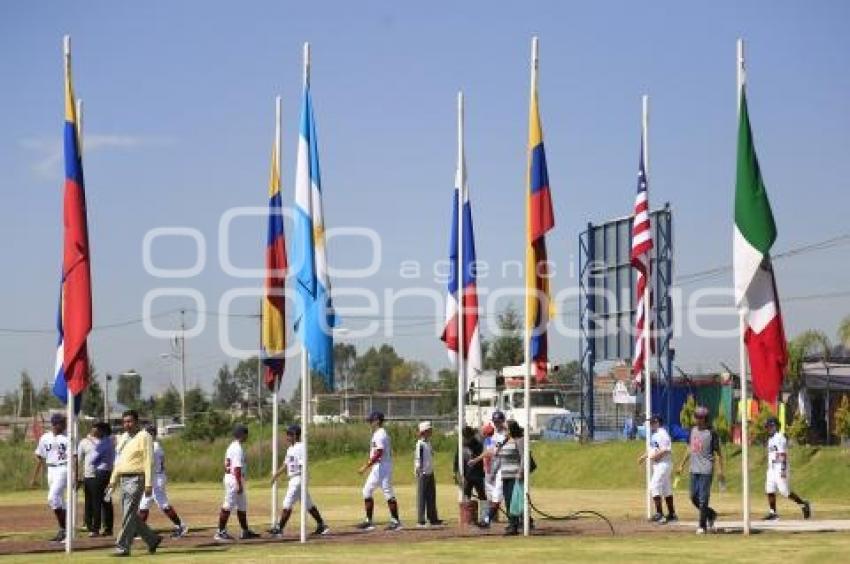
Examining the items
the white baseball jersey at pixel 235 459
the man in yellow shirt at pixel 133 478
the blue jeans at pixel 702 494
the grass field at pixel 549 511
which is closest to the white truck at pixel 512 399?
the grass field at pixel 549 511

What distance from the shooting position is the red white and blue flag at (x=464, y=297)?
2952 cm

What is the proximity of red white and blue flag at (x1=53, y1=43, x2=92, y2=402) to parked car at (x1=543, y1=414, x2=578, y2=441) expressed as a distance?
1580 inches

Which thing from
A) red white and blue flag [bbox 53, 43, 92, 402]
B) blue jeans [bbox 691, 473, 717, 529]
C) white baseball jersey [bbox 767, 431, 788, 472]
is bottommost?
blue jeans [bbox 691, 473, 717, 529]

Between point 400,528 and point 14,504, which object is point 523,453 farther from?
point 14,504

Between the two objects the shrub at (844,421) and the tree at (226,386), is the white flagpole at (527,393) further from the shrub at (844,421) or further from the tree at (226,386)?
the tree at (226,386)

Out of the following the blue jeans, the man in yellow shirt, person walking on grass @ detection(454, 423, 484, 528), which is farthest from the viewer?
person walking on grass @ detection(454, 423, 484, 528)

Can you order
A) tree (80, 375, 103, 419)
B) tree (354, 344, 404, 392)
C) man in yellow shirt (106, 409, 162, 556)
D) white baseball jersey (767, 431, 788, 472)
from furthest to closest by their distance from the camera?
tree (354, 344, 404, 392)
tree (80, 375, 103, 419)
white baseball jersey (767, 431, 788, 472)
man in yellow shirt (106, 409, 162, 556)

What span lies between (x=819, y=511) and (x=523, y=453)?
1009cm

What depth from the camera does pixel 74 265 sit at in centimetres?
2289

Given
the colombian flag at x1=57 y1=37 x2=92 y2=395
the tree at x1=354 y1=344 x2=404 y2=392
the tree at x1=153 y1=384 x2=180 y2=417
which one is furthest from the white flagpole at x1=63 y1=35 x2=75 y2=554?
the tree at x1=354 y1=344 x2=404 y2=392

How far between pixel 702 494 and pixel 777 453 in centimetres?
527

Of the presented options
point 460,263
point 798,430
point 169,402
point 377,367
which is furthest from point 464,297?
point 377,367

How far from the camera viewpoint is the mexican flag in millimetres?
23391

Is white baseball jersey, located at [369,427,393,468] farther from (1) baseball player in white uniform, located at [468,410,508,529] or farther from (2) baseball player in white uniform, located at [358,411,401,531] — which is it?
(1) baseball player in white uniform, located at [468,410,508,529]
